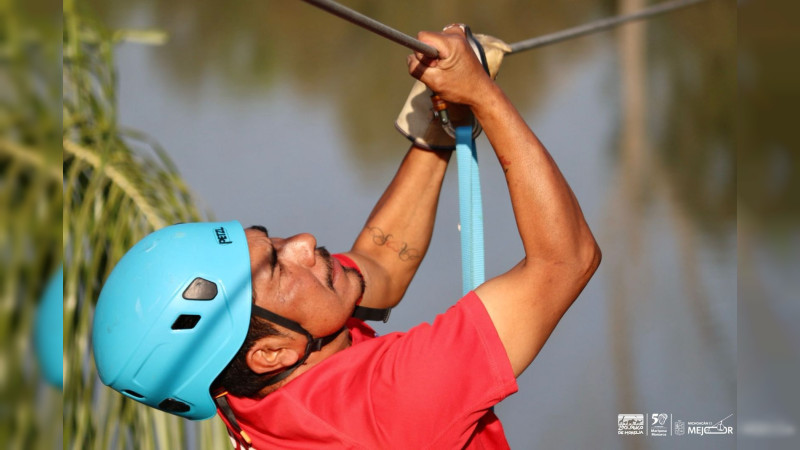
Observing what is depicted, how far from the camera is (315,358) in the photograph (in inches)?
40.3

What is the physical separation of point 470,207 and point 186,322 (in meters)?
0.37

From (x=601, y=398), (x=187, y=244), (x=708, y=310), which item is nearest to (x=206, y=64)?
(x=187, y=244)

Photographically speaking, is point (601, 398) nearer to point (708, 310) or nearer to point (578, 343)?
point (578, 343)

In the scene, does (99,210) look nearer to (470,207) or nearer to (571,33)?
(470,207)

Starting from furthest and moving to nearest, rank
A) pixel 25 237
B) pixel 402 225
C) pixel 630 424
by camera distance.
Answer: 1. pixel 630 424
2. pixel 402 225
3. pixel 25 237

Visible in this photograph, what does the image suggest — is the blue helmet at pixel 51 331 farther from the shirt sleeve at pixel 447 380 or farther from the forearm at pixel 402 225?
the forearm at pixel 402 225

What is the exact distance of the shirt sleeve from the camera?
2.77 ft

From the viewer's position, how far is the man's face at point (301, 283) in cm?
98

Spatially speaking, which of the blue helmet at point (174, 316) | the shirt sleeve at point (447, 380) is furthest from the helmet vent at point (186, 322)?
the shirt sleeve at point (447, 380)

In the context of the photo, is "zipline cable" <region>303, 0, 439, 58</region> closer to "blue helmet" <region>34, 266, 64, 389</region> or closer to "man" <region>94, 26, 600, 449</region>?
"man" <region>94, 26, 600, 449</region>

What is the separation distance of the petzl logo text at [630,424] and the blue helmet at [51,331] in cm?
206

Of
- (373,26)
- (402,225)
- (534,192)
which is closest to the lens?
(373,26)

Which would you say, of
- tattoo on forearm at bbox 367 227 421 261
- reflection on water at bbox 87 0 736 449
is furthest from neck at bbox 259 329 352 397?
reflection on water at bbox 87 0 736 449

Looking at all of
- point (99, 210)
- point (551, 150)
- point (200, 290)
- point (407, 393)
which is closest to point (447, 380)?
point (407, 393)
